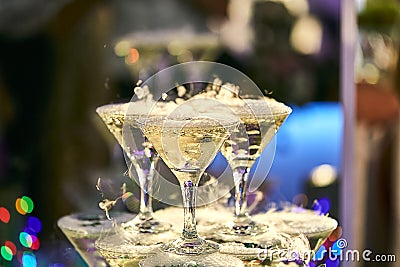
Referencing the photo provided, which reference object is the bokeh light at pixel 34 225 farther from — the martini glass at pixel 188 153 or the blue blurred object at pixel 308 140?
the blue blurred object at pixel 308 140

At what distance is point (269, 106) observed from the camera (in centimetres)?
55

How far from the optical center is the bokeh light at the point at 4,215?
2.31 feet

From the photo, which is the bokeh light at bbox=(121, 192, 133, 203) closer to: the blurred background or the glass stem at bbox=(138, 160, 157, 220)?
the glass stem at bbox=(138, 160, 157, 220)

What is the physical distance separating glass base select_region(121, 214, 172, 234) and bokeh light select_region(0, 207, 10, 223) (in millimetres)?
194

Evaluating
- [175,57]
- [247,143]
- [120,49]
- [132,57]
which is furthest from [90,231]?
[175,57]

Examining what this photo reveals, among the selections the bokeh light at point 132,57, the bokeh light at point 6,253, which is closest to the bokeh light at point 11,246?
the bokeh light at point 6,253

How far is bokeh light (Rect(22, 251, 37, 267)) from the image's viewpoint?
1.87 feet

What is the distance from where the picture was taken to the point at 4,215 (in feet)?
2.37

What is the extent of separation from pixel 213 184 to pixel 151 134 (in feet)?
0.35

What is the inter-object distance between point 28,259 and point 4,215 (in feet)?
0.52

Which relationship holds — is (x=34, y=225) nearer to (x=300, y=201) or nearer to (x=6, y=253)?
(x=6, y=253)

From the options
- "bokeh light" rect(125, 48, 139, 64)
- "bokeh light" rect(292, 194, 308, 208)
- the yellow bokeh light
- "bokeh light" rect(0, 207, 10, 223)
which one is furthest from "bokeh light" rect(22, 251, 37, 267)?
"bokeh light" rect(125, 48, 139, 64)

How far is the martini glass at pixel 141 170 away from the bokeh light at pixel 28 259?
8cm

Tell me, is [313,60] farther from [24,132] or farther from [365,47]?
[24,132]
